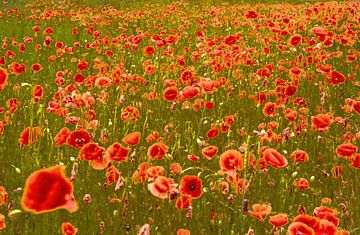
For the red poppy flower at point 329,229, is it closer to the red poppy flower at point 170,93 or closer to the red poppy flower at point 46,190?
the red poppy flower at point 46,190

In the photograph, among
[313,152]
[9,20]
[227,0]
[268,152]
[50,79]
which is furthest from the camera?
[227,0]

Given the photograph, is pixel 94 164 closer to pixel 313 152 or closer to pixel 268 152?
pixel 268 152

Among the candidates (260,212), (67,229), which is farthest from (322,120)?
(67,229)

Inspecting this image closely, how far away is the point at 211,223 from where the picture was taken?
7.91ft

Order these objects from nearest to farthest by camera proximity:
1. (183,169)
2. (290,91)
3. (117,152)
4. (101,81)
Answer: (117,152)
(183,169)
(290,91)
(101,81)

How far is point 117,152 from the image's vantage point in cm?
214

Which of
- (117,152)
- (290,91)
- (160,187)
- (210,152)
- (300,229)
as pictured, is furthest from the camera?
(290,91)

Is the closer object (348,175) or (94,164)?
(94,164)

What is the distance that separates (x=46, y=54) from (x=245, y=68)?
3.21m

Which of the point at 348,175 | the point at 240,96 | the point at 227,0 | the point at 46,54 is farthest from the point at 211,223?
the point at 227,0

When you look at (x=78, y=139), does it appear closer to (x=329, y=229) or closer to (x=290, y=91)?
(x=329, y=229)

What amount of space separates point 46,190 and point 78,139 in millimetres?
1147

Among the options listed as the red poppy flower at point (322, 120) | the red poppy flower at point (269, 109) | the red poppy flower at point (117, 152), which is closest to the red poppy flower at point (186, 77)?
the red poppy flower at point (269, 109)

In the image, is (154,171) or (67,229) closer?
(67,229)
